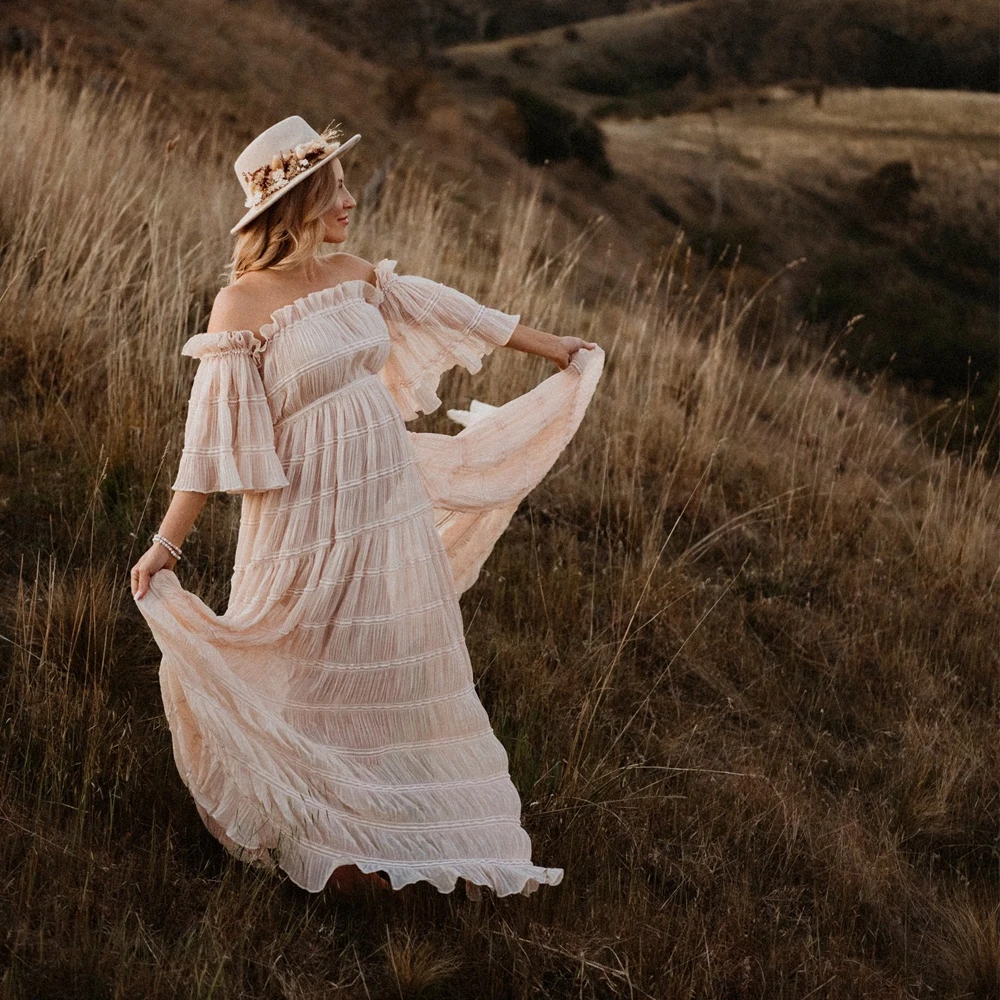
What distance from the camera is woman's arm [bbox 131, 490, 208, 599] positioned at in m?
2.62

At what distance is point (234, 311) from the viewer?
2.73 metres

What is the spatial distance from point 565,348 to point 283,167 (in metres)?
0.93

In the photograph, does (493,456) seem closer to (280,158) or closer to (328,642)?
(328,642)

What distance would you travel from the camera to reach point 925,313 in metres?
21.2

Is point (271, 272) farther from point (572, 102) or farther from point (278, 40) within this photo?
point (572, 102)

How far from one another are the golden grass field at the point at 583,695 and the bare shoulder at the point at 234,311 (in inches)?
44.7

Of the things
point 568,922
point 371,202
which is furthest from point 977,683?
point 371,202

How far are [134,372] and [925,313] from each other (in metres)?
19.0

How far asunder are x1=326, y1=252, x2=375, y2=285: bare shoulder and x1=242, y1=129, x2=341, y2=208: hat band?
10.0 inches

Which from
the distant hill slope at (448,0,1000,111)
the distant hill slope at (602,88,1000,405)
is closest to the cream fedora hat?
the distant hill slope at (602,88,1000,405)

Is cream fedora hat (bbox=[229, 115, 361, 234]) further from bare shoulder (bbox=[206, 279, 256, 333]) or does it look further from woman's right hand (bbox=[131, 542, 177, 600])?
woman's right hand (bbox=[131, 542, 177, 600])

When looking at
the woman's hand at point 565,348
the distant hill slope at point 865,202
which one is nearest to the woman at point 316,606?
the woman's hand at point 565,348

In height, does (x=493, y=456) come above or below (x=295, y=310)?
below

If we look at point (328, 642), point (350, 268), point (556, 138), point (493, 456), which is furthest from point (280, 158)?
point (556, 138)
